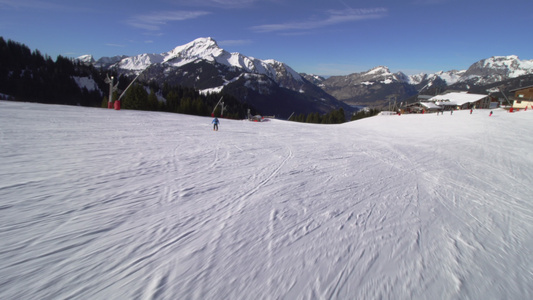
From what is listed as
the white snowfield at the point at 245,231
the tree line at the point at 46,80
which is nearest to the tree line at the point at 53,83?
the tree line at the point at 46,80

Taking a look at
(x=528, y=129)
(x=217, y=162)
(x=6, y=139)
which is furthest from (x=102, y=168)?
(x=528, y=129)

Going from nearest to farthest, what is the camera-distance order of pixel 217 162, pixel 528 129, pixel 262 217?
pixel 262 217 < pixel 217 162 < pixel 528 129

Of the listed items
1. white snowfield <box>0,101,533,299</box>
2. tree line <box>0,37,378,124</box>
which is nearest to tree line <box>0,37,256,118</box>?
tree line <box>0,37,378,124</box>

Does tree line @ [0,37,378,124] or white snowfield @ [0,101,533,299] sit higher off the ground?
tree line @ [0,37,378,124]

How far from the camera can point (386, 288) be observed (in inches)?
111

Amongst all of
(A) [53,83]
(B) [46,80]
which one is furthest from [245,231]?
(B) [46,80]

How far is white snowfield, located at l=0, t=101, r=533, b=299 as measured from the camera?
8.81 feet

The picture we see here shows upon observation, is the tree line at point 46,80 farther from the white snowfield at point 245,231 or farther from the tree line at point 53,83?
the white snowfield at point 245,231

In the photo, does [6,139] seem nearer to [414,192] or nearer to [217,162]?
[217,162]

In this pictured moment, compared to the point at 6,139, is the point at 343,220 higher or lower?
lower

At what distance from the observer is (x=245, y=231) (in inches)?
147

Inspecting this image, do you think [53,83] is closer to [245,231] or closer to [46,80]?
[46,80]

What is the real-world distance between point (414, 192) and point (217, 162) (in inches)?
241

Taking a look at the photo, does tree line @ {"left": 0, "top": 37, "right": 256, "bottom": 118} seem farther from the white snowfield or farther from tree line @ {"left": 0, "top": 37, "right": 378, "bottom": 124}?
the white snowfield
